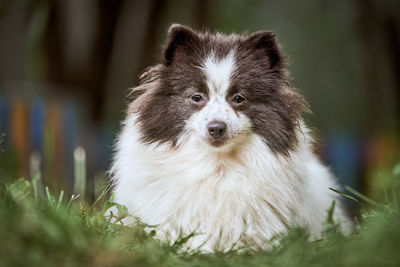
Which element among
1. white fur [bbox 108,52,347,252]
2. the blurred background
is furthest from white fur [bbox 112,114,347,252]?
the blurred background

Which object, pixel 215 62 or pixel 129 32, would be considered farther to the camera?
pixel 129 32

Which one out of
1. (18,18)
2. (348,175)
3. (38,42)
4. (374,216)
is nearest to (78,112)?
(38,42)

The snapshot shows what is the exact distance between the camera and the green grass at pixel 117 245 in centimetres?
280

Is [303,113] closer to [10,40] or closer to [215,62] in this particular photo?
[215,62]

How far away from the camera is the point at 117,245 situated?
3.29 meters

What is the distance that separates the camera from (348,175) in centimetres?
1167

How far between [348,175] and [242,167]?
7.57 m

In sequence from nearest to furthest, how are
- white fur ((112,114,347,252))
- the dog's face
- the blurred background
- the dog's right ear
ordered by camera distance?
white fur ((112,114,347,252))
the dog's face
the dog's right ear
the blurred background

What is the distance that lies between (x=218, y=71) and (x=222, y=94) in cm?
16

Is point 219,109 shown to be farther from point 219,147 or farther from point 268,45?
point 268,45

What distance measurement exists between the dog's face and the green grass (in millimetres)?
948

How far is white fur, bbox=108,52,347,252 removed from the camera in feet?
14.0

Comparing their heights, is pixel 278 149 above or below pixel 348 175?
above

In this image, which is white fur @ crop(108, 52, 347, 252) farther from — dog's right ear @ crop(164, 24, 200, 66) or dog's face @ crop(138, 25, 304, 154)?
dog's right ear @ crop(164, 24, 200, 66)
